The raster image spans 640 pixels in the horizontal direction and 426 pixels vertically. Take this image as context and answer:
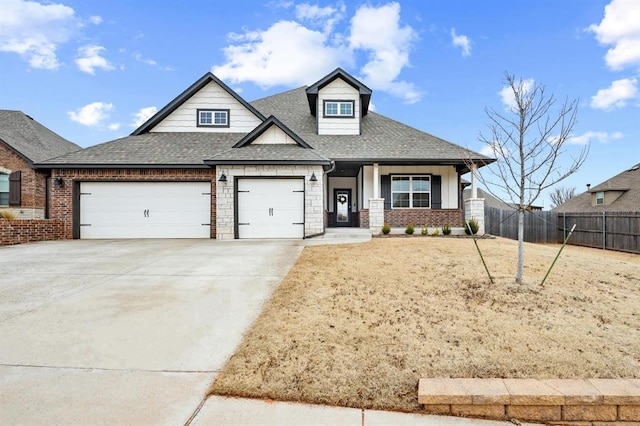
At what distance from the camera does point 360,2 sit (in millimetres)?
12344

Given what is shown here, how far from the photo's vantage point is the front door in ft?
54.8

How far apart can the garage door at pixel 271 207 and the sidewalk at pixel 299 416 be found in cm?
943

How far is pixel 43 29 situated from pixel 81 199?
6644mm

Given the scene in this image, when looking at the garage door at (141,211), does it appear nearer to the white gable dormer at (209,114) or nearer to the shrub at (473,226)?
the white gable dormer at (209,114)

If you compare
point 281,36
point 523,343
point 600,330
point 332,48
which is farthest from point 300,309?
point 332,48

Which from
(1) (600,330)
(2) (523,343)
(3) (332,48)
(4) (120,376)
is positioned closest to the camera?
(4) (120,376)

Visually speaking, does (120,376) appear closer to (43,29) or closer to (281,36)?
(43,29)

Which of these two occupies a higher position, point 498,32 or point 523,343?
point 498,32

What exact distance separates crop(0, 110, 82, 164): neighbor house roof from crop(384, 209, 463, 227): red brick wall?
16331mm

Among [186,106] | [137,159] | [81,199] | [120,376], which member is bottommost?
[120,376]

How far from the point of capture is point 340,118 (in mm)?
15523

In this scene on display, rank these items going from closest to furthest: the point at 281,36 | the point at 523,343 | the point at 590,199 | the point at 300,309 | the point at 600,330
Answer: the point at 523,343 < the point at 600,330 < the point at 300,309 < the point at 281,36 < the point at 590,199

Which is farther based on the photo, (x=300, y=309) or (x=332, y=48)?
(x=332, y=48)

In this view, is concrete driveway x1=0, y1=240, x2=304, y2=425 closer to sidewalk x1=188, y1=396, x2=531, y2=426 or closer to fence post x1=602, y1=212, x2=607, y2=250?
sidewalk x1=188, y1=396, x2=531, y2=426
